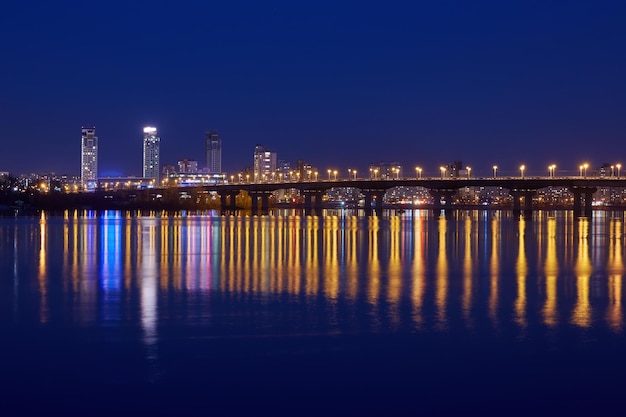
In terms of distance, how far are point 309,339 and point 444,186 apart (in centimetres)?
13648

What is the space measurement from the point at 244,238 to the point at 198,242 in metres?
5.19

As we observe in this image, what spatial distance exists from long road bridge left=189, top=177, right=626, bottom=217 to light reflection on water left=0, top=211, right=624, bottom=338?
3811 inches

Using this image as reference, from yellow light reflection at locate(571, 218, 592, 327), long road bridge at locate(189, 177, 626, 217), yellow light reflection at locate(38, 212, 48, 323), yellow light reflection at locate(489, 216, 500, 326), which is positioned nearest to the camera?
yellow light reflection at locate(571, 218, 592, 327)

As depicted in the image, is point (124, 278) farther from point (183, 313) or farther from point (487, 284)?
point (487, 284)

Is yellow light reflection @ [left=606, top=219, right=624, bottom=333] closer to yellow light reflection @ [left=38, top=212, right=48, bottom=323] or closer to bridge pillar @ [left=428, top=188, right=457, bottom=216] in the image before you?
yellow light reflection @ [left=38, top=212, right=48, bottom=323]

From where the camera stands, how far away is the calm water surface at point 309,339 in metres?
11.5

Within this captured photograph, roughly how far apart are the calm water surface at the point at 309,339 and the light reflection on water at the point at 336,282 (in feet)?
0.35

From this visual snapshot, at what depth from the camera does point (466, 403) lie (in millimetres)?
11336

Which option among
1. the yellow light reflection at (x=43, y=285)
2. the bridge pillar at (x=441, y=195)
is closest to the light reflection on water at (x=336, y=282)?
the yellow light reflection at (x=43, y=285)

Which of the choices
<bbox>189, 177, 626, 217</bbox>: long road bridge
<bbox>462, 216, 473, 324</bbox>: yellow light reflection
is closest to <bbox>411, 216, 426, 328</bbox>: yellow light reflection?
<bbox>462, 216, 473, 324</bbox>: yellow light reflection

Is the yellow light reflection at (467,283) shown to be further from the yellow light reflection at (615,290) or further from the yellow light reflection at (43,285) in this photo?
the yellow light reflection at (43,285)

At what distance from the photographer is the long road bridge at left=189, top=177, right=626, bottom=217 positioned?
13700 centimetres

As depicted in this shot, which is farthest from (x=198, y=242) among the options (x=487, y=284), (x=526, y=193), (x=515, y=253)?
(x=526, y=193)

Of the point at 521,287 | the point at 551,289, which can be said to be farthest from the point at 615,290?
the point at 521,287
